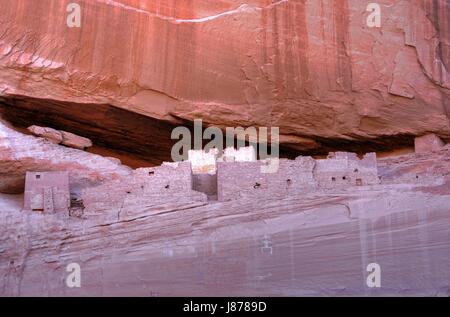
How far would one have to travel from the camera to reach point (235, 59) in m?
13.7

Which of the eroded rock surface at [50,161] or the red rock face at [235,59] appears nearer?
the eroded rock surface at [50,161]

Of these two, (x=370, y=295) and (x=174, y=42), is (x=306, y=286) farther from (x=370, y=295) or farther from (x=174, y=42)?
(x=174, y=42)

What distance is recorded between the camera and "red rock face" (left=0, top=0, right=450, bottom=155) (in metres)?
13.4

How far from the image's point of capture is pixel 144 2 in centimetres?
1349

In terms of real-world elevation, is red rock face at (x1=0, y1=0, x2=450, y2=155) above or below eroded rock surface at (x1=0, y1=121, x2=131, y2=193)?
above

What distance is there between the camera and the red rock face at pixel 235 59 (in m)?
13.4

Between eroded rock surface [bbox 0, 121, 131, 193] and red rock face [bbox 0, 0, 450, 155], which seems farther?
red rock face [bbox 0, 0, 450, 155]

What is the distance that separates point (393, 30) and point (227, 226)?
441 centimetres

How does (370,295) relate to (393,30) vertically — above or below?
below

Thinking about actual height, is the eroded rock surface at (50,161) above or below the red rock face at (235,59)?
below
